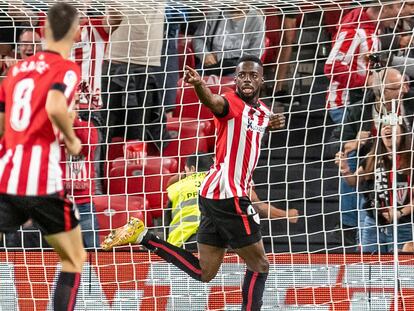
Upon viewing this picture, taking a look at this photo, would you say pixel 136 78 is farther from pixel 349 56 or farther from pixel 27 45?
pixel 349 56

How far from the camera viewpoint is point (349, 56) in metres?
11.1

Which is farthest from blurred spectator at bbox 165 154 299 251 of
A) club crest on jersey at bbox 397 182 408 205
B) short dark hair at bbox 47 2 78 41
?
short dark hair at bbox 47 2 78 41

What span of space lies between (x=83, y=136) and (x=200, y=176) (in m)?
1.15

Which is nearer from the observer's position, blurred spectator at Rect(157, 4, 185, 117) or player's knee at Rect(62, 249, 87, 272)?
player's knee at Rect(62, 249, 87, 272)

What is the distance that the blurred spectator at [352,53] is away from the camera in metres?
10.8

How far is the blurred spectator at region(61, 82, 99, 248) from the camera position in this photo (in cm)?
1056

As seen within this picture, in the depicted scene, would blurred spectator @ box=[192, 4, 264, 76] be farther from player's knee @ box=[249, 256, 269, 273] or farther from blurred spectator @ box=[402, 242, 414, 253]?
player's knee @ box=[249, 256, 269, 273]

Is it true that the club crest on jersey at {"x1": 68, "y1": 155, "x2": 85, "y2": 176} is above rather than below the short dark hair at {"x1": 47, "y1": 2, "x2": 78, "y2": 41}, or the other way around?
below

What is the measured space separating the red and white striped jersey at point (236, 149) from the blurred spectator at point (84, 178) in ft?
6.10

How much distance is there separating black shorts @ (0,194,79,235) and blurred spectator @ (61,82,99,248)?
317 centimetres

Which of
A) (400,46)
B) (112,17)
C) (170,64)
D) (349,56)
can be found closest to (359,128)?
(349,56)

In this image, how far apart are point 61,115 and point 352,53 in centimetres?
474

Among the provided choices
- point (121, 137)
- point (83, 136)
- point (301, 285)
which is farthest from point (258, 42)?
point (301, 285)

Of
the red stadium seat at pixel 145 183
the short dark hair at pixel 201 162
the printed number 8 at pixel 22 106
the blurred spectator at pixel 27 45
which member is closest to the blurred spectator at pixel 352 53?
the short dark hair at pixel 201 162
